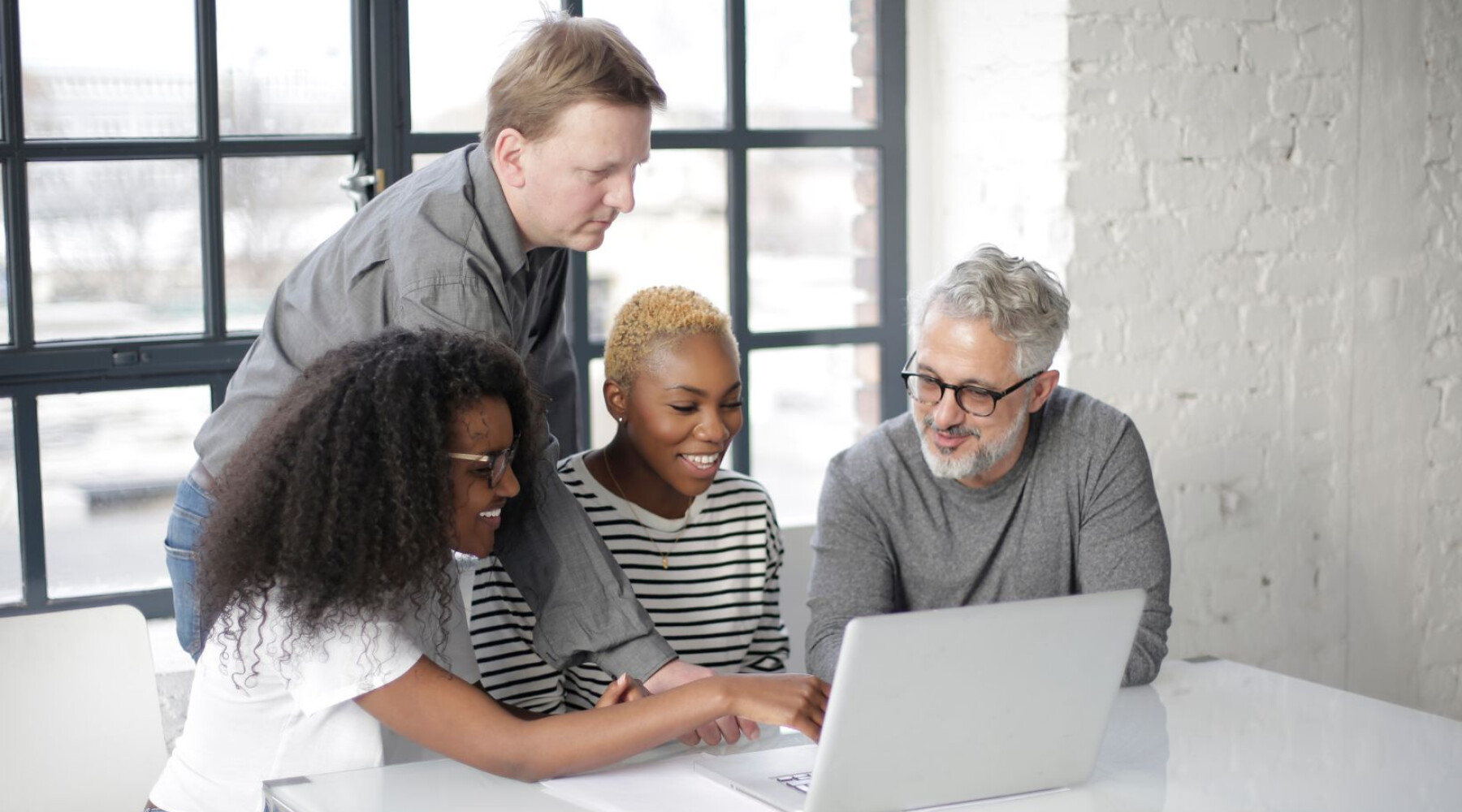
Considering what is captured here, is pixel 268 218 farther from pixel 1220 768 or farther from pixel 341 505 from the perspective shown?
pixel 1220 768

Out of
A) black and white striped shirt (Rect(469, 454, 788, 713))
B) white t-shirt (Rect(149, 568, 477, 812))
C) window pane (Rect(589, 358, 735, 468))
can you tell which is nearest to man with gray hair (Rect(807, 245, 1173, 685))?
black and white striped shirt (Rect(469, 454, 788, 713))

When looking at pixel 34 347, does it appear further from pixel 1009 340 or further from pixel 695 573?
pixel 1009 340

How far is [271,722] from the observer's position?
5.14 ft

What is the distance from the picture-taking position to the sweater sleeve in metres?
2.10

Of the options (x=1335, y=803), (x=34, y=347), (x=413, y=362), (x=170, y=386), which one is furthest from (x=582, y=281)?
(x=1335, y=803)

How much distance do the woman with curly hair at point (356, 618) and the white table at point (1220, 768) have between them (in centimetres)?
5

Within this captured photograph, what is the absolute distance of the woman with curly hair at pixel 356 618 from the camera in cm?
151

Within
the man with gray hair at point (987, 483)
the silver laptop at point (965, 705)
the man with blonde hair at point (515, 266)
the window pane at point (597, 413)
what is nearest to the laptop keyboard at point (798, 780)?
the silver laptop at point (965, 705)

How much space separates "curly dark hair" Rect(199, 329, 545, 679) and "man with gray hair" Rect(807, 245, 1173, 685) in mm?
689

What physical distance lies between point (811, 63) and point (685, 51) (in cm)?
27

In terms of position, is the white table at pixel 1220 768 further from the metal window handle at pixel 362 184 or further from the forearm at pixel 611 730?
Result: the metal window handle at pixel 362 184

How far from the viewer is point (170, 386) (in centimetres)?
267

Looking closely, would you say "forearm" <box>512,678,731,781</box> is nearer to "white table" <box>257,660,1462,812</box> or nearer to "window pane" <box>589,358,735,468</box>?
"white table" <box>257,660,1462,812</box>

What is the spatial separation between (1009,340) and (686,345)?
44 cm
